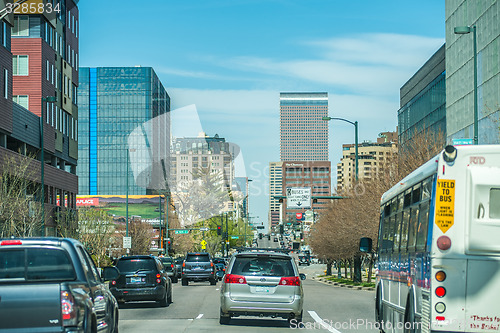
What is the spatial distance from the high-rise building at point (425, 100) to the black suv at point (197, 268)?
34160mm

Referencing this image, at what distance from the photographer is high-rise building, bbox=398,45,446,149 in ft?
271

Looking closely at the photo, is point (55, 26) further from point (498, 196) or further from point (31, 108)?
point (498, 196)

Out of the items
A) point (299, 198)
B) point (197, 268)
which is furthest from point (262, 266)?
point (299, 198)

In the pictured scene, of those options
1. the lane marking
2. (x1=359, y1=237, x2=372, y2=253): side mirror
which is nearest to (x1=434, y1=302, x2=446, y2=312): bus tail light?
(x1=359, y1=237, x2=372, y2=253): side mirror

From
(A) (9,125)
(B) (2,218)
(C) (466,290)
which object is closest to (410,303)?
(C) (466,290)

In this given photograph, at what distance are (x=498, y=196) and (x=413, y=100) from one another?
292 feet

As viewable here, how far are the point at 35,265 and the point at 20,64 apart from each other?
55212mm

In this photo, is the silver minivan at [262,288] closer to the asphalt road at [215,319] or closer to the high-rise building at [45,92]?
the asphalt road at [215,319]

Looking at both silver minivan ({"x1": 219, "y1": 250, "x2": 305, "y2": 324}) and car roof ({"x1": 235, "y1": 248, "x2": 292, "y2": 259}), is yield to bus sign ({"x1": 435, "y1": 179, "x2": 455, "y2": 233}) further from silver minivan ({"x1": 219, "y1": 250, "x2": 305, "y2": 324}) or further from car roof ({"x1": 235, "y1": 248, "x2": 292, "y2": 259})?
car roof ({"x1": 235, "y1": 248, "x2": 292, "y2": 259})

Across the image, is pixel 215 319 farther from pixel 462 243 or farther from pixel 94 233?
pixel 94 233

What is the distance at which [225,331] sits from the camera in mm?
17406

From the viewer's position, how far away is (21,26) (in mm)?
63344

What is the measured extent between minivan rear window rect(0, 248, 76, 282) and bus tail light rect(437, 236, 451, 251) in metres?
4.73

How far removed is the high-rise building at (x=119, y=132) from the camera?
191 metres
